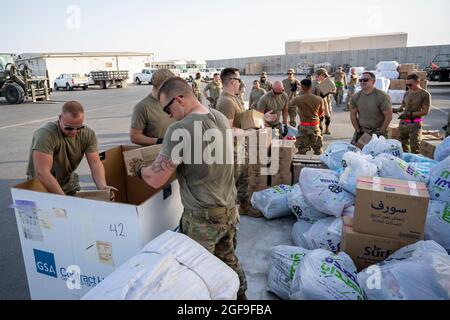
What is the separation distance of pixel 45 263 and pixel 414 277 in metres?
2.29

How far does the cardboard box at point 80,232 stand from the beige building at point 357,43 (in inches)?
2529

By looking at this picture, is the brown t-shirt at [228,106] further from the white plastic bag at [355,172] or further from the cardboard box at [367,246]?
the cardboard box at [367,246]

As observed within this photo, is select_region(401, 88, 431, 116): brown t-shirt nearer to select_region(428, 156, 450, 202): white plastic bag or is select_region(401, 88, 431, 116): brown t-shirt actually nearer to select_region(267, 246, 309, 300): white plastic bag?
select_region(428, 156, 450, 202): white plastic bag

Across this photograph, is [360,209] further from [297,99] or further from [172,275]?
[297,99]

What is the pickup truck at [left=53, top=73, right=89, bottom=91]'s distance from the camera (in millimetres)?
28531

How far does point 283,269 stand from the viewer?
8.93 feet

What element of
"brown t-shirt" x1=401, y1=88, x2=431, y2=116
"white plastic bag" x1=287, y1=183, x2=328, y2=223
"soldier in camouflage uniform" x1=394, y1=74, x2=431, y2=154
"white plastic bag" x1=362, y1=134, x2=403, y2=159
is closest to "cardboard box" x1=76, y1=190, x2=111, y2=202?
"white plastic bag" x1=287, y1=183, x2=328, y2=223

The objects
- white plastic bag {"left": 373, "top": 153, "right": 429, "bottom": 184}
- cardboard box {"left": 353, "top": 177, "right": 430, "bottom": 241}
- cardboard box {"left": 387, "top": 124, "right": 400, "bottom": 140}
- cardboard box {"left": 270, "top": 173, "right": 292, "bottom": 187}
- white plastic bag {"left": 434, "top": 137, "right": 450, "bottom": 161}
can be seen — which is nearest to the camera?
cardboard box {"left": 353, "top": 177, "right": 430, "bottom": 241}

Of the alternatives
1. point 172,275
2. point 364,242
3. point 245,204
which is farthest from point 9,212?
point 364,242

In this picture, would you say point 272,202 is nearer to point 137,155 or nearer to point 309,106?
point 137,155

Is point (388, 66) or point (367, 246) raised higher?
point (388, 66)

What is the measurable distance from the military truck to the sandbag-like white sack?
20.0 metres

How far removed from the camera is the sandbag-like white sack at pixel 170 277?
131 cm

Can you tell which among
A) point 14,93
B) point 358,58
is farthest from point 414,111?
point 358,58
